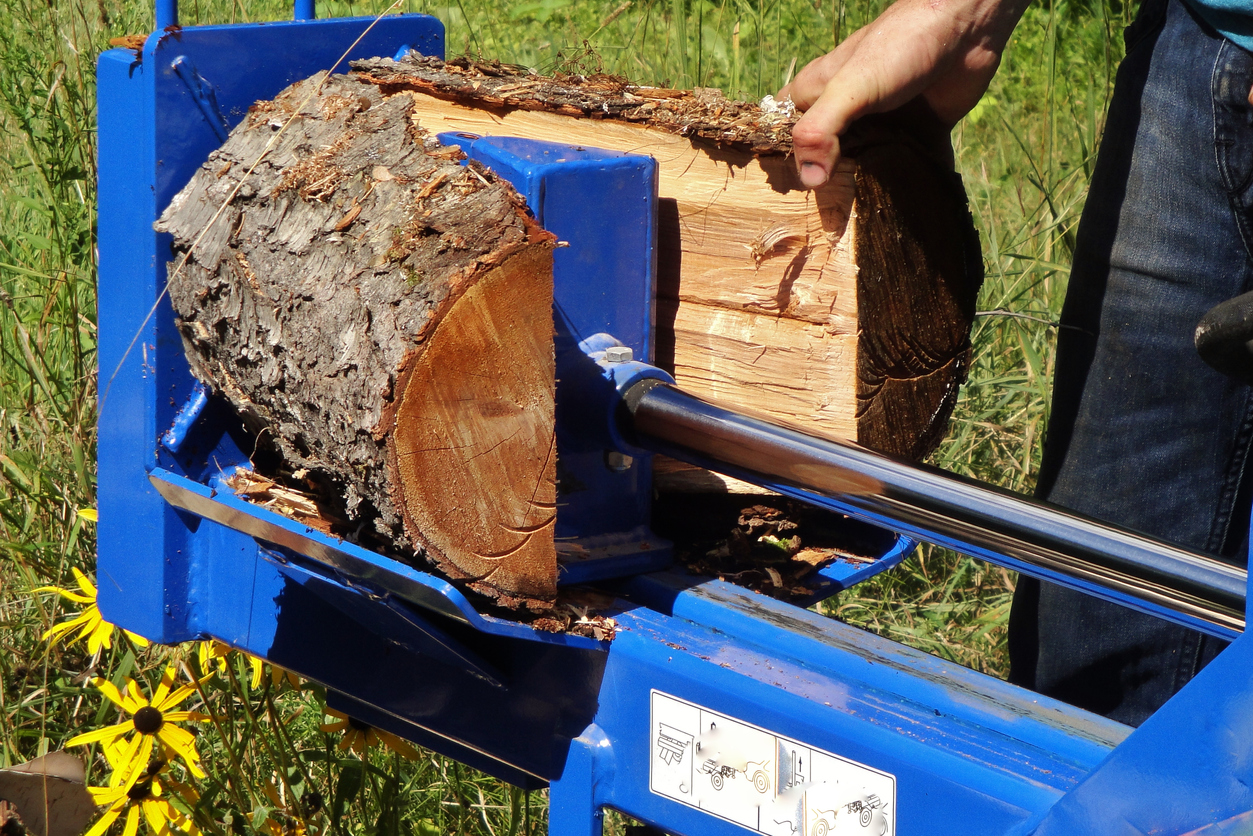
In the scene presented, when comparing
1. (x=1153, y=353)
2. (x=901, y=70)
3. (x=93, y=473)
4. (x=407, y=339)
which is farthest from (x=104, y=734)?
(x=1153, y=353)

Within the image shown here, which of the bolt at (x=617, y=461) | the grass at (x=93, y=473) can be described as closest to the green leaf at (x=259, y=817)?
the grass at (x=93, y=473)

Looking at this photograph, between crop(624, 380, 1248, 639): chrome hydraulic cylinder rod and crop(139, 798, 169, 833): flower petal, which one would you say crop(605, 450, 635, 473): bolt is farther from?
crop(139, 798, 169, 833): flower petal

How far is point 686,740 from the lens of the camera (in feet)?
4.32

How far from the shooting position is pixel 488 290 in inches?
51.3

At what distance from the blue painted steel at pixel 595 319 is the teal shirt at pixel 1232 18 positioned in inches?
36.5

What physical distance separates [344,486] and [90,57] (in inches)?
84.4

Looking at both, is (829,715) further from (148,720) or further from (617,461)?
Answer: (148,720)

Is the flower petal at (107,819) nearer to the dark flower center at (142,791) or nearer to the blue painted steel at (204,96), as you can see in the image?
the dark flower center at (142,791)

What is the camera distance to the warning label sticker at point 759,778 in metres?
1.19

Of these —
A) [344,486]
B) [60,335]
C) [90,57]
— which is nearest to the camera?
[344,486]

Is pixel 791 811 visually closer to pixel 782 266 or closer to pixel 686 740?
pixel 686 740

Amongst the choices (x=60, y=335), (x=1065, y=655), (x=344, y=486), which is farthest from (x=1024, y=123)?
(x=344, y=486)

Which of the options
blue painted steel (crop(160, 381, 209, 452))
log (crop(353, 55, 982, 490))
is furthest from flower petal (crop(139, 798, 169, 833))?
log (crop(353, 55, 982, 490))

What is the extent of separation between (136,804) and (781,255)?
1456 mm
